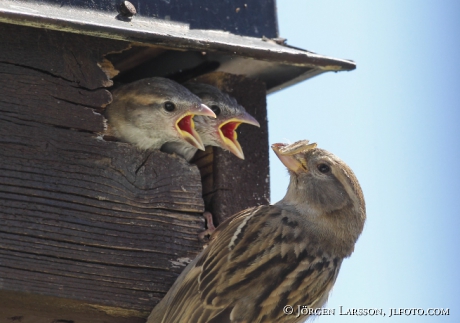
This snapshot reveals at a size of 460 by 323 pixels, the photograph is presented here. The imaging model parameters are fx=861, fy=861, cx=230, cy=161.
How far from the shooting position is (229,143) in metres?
4.35

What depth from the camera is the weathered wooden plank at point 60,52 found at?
350 centimetres

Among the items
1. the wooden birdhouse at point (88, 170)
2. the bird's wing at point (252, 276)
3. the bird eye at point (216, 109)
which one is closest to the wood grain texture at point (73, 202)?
the wooden birdhouse at point (88, 170)

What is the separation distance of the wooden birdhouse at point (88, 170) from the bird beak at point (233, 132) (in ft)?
Result: 1.19

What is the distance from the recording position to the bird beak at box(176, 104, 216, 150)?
167 inches

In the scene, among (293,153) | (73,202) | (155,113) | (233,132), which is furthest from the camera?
(233,132)

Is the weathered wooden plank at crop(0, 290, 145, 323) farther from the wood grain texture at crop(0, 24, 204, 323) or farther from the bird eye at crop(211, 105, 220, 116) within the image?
the bird eye at crop(211, 105, 220, 116)

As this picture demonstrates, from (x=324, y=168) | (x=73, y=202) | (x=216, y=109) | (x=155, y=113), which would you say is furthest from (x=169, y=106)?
(x=73, y=202)

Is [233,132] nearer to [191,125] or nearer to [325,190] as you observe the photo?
[191,125]

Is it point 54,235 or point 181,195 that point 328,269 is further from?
point 54,235

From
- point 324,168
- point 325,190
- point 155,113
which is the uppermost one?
point 155,113

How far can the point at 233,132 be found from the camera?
452 cm

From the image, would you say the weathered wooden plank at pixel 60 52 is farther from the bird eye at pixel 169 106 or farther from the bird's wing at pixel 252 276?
the bird's wing at pixel 252 276

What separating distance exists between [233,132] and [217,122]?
102 millimetres

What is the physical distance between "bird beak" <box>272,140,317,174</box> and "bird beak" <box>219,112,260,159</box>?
20 centimetres
